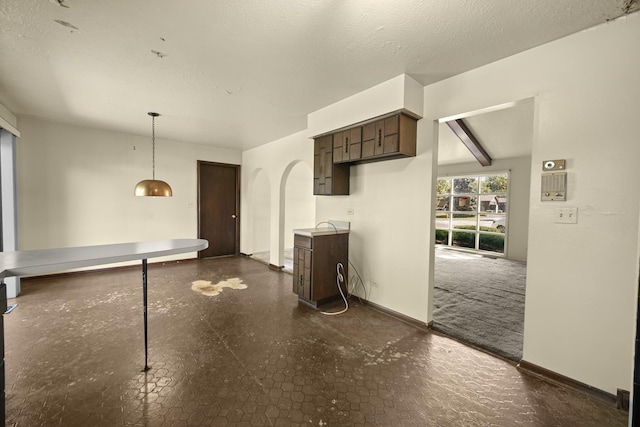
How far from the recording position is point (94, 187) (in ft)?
16.3

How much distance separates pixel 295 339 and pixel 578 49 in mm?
3509

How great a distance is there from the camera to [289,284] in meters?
4.53

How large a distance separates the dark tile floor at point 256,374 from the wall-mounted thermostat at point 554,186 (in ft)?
4.93

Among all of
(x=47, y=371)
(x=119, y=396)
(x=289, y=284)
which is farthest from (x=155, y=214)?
(x=119, y=396)

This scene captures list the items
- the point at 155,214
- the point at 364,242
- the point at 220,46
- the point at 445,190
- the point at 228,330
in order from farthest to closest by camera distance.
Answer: the point at 445,190, the point at 155,214, the point at 364,242, the point at 228,330, the point at 220,46

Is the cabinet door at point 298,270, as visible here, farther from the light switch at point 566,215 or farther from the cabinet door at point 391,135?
the light switch at point 566,215

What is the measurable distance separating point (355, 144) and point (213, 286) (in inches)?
127

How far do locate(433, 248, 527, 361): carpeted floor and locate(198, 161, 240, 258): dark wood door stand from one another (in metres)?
4.94

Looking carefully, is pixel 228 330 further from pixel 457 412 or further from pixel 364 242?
pixel 457 412

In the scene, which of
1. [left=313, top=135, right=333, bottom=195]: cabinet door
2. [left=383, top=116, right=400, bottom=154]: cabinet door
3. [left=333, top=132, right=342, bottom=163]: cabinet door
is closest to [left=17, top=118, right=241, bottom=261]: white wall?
[left=313, top=135, right=333, bottom=195]: cabinet door

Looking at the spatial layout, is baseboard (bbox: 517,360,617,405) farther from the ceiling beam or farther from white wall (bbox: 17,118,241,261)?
white wall (bbox: 17,118,241,261)

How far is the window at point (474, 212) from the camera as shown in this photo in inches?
294

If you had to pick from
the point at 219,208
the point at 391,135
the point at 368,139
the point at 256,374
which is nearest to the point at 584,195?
the point at 391,135

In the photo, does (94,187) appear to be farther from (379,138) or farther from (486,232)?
(486,232)
